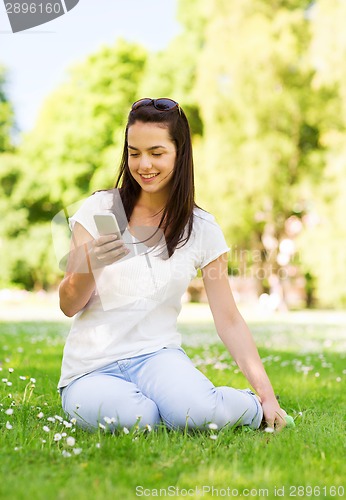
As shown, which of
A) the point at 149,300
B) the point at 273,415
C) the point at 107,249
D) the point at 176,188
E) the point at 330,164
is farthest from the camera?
the point at 330,164

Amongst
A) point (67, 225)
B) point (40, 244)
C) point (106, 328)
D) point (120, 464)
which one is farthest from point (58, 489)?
point (40, 244)

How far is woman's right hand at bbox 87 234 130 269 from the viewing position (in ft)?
10.5

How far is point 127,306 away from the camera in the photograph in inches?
145

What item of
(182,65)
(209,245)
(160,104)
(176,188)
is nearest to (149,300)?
(209,245)

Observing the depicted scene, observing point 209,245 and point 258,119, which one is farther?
point 258,119

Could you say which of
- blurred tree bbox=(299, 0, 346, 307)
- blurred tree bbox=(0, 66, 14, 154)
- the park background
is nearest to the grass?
the park background

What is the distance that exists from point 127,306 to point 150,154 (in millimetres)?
855

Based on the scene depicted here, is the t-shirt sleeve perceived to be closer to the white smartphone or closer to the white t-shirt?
the white t-shirt

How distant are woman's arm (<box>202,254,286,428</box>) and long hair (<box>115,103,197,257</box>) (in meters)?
0.29

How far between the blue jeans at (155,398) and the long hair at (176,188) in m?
0.70

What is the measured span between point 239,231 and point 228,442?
23718mm

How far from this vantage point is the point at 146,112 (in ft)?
12.1

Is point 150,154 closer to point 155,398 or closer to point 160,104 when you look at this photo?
point 160,104

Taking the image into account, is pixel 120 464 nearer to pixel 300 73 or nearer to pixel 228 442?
pixel 228 442
